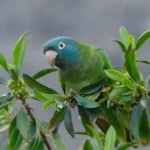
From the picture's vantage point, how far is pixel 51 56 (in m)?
1.21

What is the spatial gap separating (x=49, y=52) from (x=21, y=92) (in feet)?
1.45

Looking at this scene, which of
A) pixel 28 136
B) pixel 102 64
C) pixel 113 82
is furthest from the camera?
pixel 102 64

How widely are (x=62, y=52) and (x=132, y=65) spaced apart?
52cm

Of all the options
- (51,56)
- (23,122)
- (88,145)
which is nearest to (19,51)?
(23,122)

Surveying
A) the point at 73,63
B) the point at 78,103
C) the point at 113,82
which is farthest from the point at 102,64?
the point at 78,103

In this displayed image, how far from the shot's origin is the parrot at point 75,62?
1.20 meters

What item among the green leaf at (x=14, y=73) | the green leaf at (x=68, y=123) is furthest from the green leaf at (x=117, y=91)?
the green leaf at (x=14, y=73)

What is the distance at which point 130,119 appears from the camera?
31.3 inches

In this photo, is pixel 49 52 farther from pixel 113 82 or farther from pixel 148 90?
pixel 148 90

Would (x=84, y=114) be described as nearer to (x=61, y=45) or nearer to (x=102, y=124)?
(x=102, y=124)

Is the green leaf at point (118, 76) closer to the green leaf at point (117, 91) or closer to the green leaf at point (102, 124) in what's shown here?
the green leaf at point (117, 91)

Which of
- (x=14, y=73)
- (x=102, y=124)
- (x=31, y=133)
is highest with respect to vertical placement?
(x=14, y=73)

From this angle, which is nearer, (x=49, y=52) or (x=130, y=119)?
(x=130, y=119)

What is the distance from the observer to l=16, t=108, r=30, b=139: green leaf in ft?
2.54
